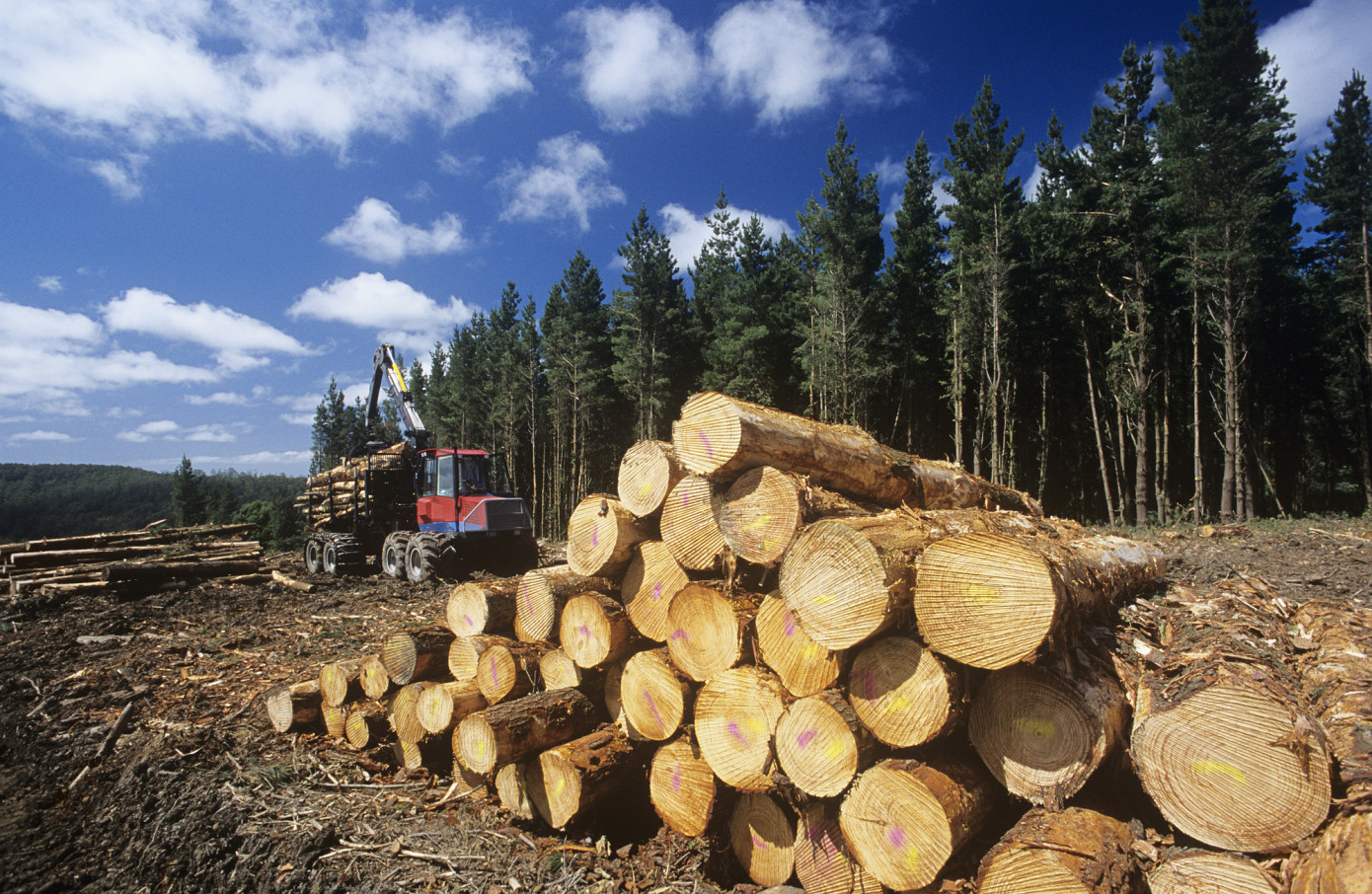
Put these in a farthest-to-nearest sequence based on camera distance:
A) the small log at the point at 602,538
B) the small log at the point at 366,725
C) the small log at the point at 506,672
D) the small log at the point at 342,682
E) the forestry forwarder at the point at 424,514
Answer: the forestry forwarder at the point at 424,514 → the small log at the point at 342,682 → the small log at the point at 366,725 → the small log at the point at 506,672 → the small log at the point at 602,538

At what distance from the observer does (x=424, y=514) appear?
41.7ft

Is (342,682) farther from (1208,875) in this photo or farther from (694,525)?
(1208,875)

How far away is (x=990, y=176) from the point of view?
19781mm

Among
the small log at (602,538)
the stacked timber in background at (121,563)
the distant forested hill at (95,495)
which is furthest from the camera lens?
the distant forested hill at (95,495)

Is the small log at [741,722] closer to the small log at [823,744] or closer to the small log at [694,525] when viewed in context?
the small log at [823,744]

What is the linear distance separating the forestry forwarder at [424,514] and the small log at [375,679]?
6151 millimetres

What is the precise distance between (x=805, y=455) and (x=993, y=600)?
1567mm

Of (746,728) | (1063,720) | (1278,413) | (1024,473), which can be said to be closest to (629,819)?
(746,728)

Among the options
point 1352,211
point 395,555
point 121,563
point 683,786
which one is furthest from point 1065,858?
point 1352,211

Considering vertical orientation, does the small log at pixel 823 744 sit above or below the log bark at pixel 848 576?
below

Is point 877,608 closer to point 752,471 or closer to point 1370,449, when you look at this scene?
point 752,471

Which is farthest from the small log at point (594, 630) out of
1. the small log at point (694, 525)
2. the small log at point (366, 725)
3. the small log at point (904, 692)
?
the small log at point (366, 725)

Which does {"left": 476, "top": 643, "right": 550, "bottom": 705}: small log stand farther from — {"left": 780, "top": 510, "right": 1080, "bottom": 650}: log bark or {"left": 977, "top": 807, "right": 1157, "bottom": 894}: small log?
{"left": 977, "top": 807, "right": 1157, "bottom": 894}: small log

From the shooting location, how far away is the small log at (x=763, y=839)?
133 inches
